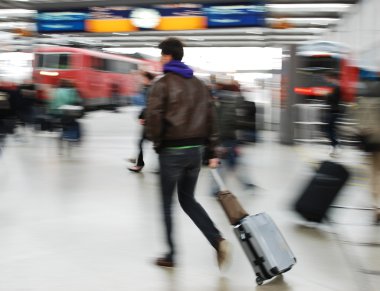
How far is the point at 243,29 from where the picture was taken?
15.7 meters

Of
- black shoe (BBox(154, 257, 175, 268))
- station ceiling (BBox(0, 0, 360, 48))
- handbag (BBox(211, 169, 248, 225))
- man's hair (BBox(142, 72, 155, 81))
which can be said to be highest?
station ceiling (BBox(0, 0, 360, 48))

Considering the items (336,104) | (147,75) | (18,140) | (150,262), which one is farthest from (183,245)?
(18,140)

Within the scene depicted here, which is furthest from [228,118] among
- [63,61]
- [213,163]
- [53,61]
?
[53,61]

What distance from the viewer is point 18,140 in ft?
56.4

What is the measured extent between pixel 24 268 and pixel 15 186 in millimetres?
4393

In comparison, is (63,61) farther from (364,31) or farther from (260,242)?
(260,242)

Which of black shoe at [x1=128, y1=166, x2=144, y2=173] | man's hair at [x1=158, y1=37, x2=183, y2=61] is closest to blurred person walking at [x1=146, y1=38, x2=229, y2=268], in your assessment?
man's hair at [x1=158, y1=37, x2=183, y2=61]

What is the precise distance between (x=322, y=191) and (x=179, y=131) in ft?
8.02

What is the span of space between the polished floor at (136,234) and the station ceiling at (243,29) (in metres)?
5.76

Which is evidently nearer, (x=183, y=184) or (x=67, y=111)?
(x=183, y=184)

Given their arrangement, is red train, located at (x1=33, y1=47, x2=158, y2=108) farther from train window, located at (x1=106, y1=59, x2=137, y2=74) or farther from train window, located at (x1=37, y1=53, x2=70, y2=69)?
train window, located at (x1=106, y1=59, x2=137, y2=74)

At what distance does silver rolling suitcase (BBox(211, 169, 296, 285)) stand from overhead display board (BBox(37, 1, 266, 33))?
1072 cm

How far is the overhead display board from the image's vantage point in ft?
49.7

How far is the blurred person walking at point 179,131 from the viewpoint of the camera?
16.1ft
